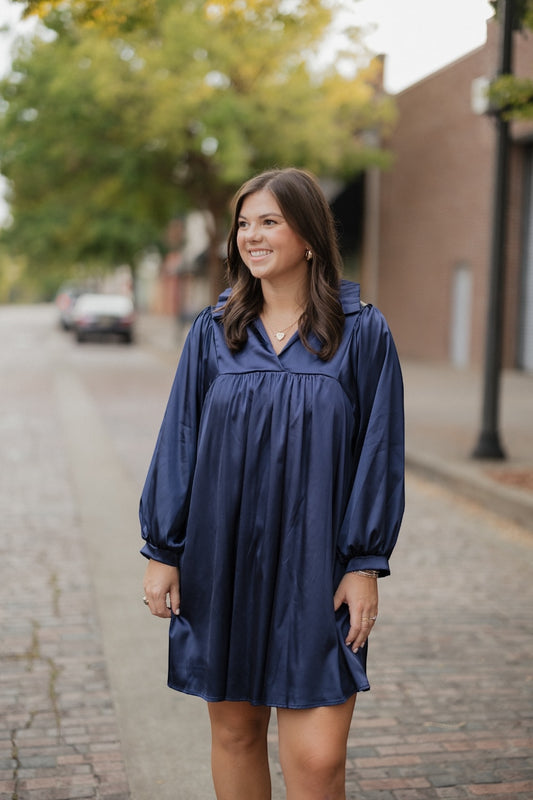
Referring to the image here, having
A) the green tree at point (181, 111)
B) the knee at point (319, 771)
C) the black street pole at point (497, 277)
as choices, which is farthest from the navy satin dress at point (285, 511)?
the green tree at point (181, 111)

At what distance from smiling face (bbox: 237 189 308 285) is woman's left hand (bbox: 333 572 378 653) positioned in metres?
0.74

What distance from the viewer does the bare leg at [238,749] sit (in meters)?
2.29

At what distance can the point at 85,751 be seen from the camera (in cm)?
327

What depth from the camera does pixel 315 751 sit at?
6.93 ft

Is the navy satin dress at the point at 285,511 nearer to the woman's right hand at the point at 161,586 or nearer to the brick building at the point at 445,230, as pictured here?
the woman's right hand at the point at 161,586

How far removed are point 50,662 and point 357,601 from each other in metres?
2.32

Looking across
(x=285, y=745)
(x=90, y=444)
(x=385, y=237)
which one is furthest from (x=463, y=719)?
(x=385, y=237)

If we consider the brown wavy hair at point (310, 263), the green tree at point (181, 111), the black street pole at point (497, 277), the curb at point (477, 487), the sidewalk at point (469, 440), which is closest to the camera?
the brown wavy hair at point (310, 263)

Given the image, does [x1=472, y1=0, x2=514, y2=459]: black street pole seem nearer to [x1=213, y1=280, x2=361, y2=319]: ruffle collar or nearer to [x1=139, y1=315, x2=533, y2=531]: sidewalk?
[x1=139, y1=315, x2=533, y2=531]: sidewalk

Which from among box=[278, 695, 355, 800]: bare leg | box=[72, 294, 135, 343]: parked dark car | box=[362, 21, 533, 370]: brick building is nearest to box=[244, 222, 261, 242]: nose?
box=[278, 695, 355, 800]: bare leg

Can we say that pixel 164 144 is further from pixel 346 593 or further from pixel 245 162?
pixel 346 593

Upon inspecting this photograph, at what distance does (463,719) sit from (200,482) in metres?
1.90

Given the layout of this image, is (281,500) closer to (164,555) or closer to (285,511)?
(285,511)

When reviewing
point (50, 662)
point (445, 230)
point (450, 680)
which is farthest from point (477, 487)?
point (445, 230)
